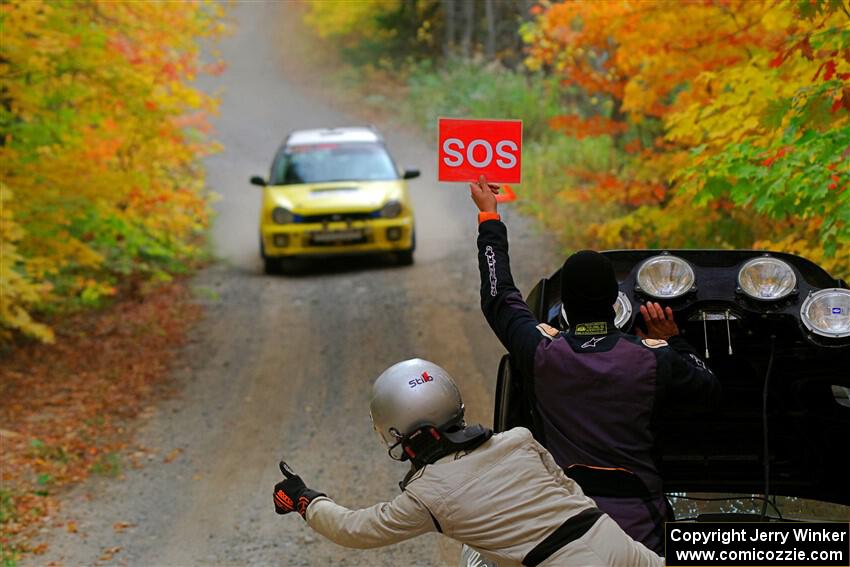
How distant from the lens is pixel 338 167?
1800 cm

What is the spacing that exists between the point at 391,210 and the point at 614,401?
1339 centimetres

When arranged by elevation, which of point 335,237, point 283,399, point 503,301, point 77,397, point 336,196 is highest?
point 503,301

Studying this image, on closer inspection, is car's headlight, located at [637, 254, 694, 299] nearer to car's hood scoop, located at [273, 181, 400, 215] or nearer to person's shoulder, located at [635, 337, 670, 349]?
person's shoulder, located at [635, 337, 670, 349]

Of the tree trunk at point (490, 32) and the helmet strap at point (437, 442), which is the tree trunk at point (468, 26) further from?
the helmet strap at point (437, 442)

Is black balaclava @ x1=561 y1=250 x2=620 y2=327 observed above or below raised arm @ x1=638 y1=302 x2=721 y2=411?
above

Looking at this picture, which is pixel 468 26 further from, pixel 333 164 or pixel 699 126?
pixel 699 126

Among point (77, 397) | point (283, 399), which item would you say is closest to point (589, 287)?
point (283, 399)

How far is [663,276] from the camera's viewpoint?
441 cm

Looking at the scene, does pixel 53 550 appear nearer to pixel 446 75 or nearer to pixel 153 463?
pixel 153 463

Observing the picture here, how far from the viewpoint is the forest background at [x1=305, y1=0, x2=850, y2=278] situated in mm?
6734

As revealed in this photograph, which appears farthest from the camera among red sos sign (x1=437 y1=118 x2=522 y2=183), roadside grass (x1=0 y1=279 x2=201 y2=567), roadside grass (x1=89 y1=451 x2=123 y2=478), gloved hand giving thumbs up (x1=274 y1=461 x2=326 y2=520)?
roadside grass (x1=89 y1=451 x2=123 y2=478)

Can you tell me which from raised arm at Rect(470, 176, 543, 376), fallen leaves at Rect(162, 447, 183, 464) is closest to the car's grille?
fallen leaves at Rect(162, 447, 183, 464)

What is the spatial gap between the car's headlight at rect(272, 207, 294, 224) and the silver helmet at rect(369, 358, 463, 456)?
1361 centimetres

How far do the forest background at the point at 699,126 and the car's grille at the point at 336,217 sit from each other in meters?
3.12
